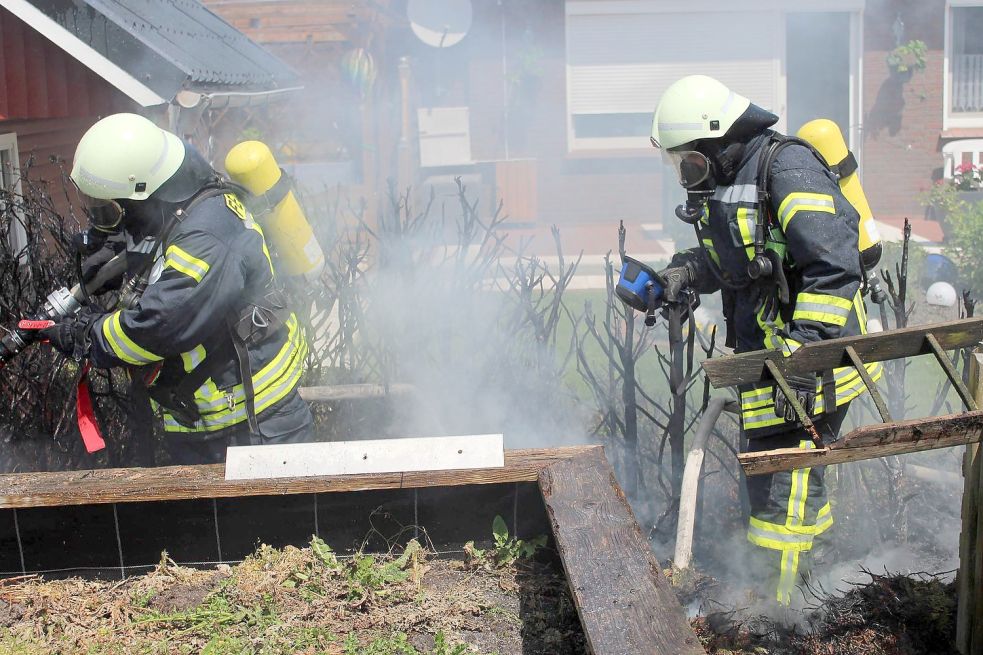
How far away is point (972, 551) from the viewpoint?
2.91 meters

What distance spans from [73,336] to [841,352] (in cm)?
264

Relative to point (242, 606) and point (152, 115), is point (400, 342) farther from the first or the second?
point (152, 115)

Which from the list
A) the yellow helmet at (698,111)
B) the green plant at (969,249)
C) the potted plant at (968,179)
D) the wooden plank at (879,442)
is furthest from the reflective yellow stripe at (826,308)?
the potted plant at (968,179)

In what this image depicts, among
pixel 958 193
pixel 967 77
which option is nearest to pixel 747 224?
pixel 958 193

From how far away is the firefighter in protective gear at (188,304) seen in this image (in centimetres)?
335

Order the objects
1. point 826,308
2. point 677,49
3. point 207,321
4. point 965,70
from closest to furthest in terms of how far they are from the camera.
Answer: point 826,308, point 207,321, point 965,70, point 677,49

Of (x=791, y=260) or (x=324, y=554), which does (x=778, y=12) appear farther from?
(x=324, y=554)

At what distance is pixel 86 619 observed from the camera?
2910mm

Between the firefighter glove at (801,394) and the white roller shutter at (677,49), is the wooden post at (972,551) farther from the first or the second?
the white roller shutter at (677,49)

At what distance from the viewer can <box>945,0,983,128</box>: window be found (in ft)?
51.0

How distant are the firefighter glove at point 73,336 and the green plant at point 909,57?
14.4 meters

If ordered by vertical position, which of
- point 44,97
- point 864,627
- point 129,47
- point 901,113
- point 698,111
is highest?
point 901,113

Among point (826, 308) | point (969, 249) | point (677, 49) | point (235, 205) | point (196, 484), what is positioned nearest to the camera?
point (196, 484)

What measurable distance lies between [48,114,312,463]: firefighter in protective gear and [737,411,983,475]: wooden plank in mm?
1933
